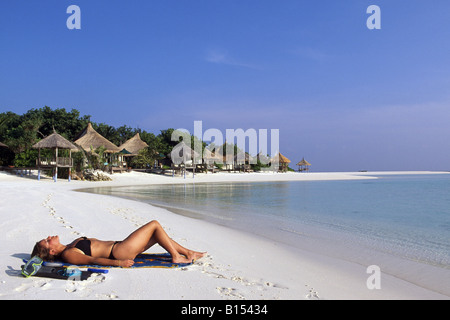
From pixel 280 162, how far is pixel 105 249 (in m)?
49.0


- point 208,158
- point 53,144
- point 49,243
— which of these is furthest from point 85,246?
point 208,158

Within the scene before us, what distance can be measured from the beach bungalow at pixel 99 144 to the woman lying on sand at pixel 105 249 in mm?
28067

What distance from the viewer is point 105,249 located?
359 centimetres

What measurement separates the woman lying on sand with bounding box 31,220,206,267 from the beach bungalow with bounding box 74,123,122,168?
28067mm

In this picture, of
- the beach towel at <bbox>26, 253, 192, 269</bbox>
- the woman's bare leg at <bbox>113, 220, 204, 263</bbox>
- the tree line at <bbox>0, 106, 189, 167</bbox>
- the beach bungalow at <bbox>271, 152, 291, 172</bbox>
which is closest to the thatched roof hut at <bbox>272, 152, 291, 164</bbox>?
the beach bungalow at <bbox>271, 152, 291, 172</bbox>

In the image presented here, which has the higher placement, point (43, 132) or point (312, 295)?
point (43, 132)

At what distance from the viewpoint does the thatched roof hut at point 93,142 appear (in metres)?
31.3

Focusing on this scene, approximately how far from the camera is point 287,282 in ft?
11.2

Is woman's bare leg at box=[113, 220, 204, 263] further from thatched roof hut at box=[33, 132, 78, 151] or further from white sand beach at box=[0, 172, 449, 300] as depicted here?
thatched roof hut at box=[33, 132, 78, 151]

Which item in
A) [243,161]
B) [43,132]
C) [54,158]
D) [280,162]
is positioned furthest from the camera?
[280,162]

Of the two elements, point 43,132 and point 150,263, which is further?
point 43,132

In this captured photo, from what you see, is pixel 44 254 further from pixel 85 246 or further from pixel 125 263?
pixel 125 263

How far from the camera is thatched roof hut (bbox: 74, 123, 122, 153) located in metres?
31.3
